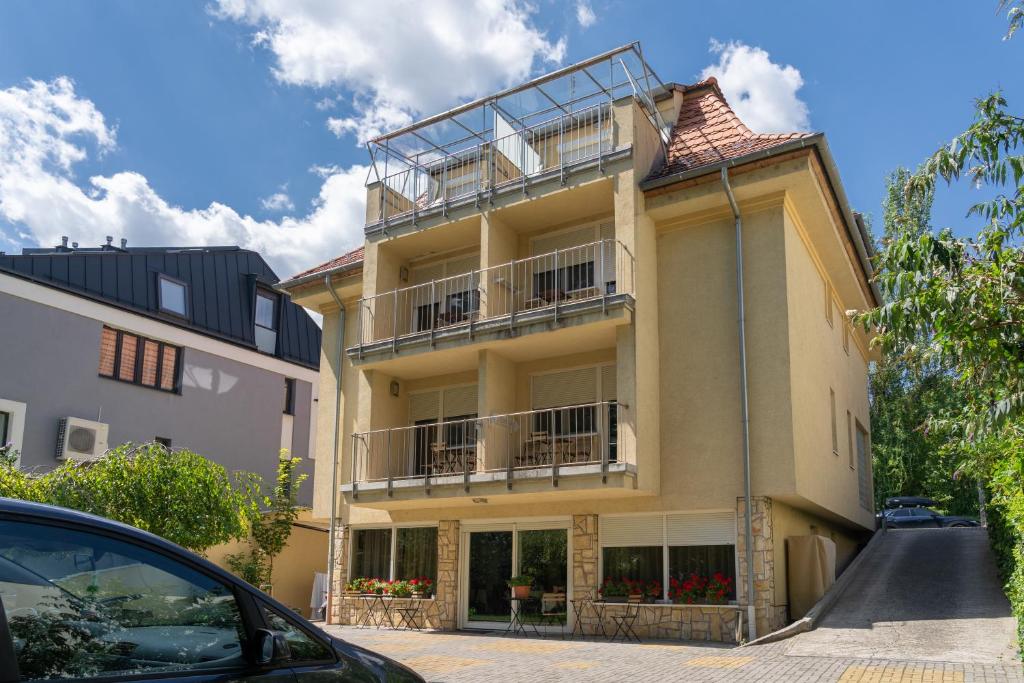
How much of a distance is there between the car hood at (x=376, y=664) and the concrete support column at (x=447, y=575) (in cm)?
1425

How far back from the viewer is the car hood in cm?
384

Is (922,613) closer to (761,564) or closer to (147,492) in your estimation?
(761,564)

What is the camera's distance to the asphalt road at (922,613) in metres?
12.0

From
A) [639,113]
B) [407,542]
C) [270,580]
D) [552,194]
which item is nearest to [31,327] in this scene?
[270,580]

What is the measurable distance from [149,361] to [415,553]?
38.0 feet

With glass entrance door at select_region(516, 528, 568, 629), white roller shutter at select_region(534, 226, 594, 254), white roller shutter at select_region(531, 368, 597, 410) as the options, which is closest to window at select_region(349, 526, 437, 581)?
glass entrance door at select_region(516, 528, 568, 629)

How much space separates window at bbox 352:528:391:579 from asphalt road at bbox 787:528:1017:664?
921 cm

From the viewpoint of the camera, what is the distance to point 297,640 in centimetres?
359

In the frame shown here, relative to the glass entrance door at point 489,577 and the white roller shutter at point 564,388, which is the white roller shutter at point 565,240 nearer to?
the white roller shutter at point 564,388

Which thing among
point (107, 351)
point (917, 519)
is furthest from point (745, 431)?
point (917, 519)

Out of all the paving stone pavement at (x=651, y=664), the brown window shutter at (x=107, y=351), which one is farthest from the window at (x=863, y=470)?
the brown window shutter at (x=107, y=351)

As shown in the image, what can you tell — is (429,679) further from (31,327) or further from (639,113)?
(31,327)

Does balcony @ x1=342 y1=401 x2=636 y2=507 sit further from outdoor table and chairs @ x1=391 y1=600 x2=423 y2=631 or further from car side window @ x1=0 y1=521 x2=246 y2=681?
car side window @ x1=0 y1=521 x2=246 y2=681

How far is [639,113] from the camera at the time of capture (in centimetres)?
1688
